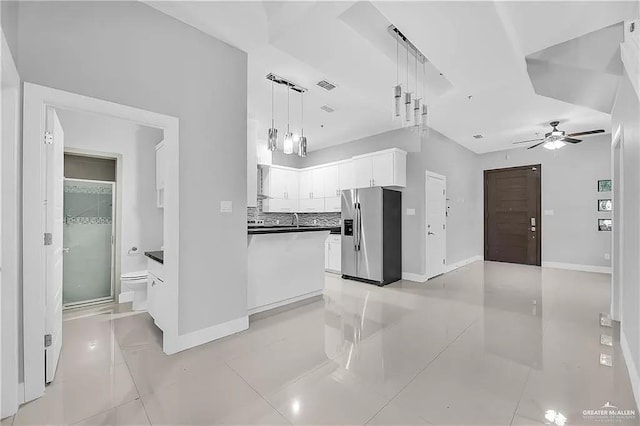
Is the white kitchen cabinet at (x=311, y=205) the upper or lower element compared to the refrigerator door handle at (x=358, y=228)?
upper

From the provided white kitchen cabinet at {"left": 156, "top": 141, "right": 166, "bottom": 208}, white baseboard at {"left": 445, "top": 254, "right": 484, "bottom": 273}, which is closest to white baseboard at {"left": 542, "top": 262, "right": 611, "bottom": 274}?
white baseboard at {"left": 445, "top": 254, "right": 484, "bottom": 273}

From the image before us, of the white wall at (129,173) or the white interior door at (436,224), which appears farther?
the white interior door at (436,224)

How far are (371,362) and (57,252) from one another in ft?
8.64

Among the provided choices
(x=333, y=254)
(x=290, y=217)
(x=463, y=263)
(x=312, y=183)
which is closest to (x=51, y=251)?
(x=333, y=254)

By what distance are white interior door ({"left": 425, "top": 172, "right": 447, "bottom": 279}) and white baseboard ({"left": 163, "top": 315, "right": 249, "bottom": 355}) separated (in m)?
3.56

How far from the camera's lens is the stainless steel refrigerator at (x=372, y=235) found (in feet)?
15.9

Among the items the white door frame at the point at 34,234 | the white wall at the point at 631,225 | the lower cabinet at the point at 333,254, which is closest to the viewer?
the white door frame at the point at 34,234

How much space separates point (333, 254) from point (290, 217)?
181cm

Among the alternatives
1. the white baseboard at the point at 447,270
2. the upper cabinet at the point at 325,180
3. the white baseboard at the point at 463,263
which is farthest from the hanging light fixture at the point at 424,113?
the white baseboard at the point at 463,263

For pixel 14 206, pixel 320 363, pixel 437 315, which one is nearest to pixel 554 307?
pixel 437 315

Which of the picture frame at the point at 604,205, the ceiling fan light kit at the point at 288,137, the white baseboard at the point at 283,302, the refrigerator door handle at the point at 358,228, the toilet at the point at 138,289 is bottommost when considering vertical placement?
the white baseboard at the point at 283,302

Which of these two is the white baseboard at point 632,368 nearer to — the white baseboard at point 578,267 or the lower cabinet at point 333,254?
the lower cabinet at point 333,254

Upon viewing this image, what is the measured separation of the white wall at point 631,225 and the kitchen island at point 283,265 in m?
2.94

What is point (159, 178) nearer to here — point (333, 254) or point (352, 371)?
point (333, 254)
